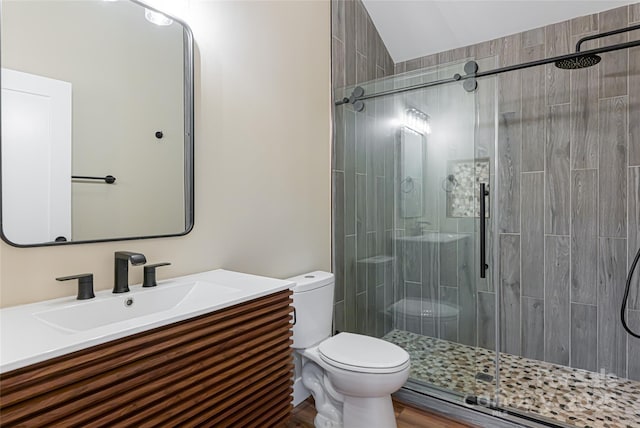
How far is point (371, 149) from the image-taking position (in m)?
2.47

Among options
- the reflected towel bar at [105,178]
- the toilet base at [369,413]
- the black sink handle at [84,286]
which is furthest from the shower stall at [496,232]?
the black sink handle at [84,286]

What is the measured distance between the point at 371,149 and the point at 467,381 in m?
1.52

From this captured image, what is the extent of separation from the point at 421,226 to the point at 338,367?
1.01 meters

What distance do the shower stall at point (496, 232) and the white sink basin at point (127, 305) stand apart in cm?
128

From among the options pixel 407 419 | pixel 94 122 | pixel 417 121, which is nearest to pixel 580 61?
pixel 417 121

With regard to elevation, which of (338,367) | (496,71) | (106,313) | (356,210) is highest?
(496,71)

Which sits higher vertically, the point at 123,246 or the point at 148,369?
the point at 123,246

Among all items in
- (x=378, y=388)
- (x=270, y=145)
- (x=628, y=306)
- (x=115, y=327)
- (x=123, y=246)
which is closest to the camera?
(x=115, y=327)

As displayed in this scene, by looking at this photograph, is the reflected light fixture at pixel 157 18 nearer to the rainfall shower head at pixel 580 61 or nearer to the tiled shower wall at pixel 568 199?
the rainfall shower head at pixel 580 61

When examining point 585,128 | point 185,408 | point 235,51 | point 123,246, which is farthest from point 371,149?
point 185,408

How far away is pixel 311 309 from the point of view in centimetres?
191

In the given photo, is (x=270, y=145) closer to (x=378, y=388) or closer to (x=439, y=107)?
(x=439, y=107)

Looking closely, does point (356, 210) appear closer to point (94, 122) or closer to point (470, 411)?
point (470, 411)

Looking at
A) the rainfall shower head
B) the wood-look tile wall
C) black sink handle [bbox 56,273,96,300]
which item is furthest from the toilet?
the rainfall shower head
